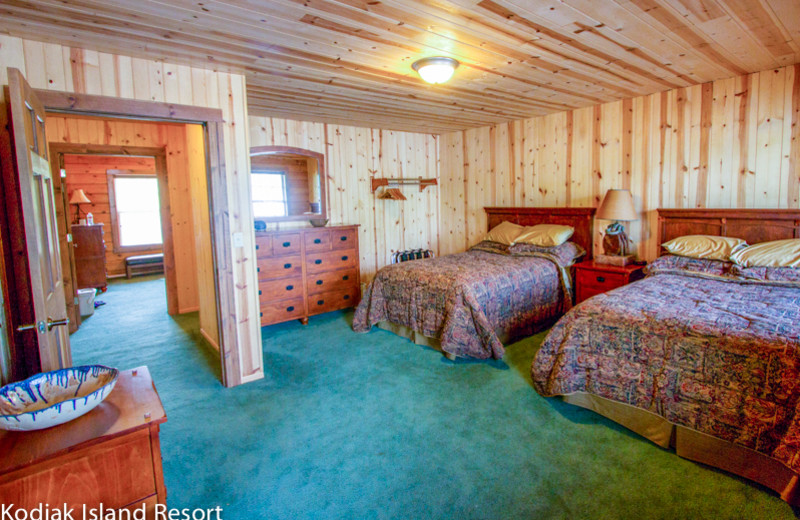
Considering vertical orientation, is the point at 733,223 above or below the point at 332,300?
above

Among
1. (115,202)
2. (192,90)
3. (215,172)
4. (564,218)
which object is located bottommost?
(564,218)

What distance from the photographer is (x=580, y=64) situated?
2.94 meters

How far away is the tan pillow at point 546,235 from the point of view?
4.36 metres

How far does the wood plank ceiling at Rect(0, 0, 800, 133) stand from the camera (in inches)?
78.9

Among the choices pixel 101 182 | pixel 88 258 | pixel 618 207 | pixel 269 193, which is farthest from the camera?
pixel 101 182

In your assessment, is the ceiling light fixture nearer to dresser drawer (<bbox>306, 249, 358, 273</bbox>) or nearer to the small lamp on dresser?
the small lamp on dresser

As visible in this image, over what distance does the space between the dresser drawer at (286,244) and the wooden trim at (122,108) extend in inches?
65.2

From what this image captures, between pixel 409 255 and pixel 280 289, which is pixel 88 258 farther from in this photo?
pixel 409 255

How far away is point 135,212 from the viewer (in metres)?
8.28

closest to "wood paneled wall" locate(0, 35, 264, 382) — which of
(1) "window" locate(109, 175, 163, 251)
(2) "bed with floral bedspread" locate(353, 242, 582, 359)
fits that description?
(2) "bed with floral bedspread" locate(353, 242, 582, 359)

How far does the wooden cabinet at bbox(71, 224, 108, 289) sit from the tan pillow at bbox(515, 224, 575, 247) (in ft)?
21.5

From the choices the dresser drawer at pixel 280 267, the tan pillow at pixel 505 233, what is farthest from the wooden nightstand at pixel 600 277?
the dresser drawer at pixel 280 267

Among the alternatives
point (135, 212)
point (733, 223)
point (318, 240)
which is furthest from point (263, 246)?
point (135, 212)

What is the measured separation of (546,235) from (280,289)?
9.56ft
